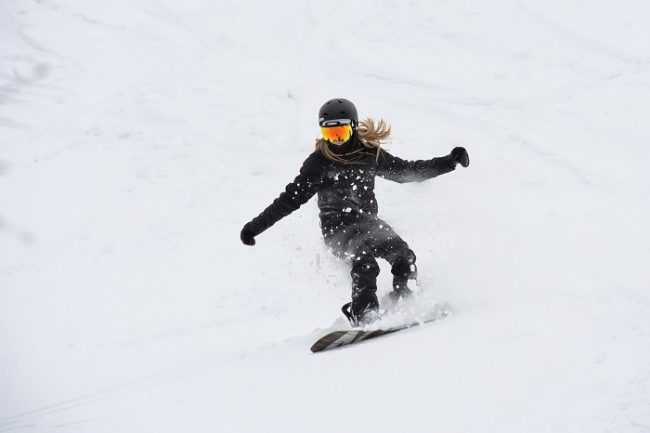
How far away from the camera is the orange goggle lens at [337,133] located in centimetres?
376

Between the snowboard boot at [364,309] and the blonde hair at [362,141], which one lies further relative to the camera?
the blonde hair at [362,141]

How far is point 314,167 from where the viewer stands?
3.97 meters

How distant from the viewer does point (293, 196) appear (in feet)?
13.3

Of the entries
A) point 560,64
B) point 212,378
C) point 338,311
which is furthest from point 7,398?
point 560,64

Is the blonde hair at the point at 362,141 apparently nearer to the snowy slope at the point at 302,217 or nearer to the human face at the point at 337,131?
the human face at the point at 337,131

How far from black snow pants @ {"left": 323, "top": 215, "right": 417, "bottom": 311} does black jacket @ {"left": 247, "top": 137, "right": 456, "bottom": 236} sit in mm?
65

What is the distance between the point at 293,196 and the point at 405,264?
100cm

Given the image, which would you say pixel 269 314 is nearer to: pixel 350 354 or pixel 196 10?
pixel 350 354

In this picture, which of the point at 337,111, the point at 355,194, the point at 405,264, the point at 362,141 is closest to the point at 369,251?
the point at 405,264

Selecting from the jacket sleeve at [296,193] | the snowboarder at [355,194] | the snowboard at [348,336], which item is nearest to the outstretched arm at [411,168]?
the snowboarder at [355,194]

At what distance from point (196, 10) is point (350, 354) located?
829 centimetres

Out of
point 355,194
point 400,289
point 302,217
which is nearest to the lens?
point 400,289

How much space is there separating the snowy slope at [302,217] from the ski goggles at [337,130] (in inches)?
54.9

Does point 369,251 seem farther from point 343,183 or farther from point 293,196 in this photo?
point 293,196
